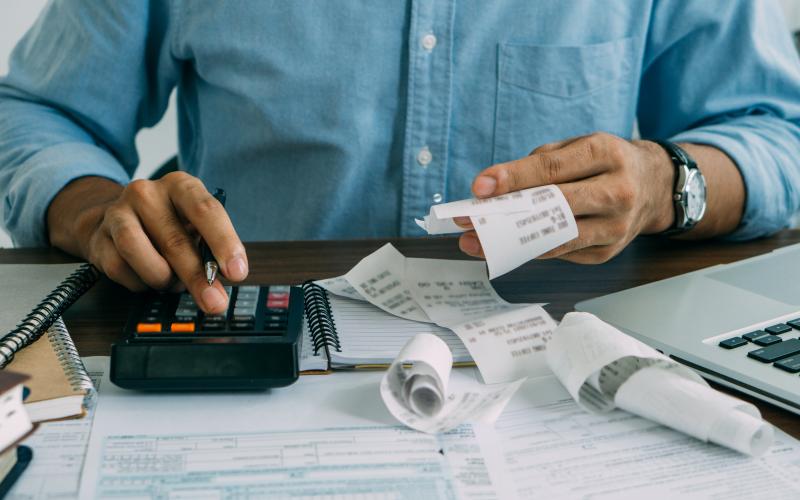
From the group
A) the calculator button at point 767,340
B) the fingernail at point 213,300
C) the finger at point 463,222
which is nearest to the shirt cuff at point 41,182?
the fingernail at point 213,300

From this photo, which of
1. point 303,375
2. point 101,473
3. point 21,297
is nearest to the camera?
point 101,473

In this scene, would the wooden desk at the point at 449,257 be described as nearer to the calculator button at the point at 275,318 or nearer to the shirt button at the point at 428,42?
the calculator button at the point at 275,318

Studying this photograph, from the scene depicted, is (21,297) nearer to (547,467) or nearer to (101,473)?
(101,473)

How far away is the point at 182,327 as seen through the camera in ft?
1.83

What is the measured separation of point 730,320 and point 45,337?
1.74 ft

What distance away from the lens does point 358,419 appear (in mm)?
502

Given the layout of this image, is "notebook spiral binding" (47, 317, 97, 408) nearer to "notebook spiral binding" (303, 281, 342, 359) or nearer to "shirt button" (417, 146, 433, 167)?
"notebook spiral binding" (303, 281, 342, 359)

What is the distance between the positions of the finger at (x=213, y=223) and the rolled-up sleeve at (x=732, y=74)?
1.95 ft

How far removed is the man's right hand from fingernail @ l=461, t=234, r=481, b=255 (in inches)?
6.9

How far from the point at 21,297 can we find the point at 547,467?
480mm

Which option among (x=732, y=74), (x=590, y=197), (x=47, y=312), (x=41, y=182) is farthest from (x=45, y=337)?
(x=732, y=74)

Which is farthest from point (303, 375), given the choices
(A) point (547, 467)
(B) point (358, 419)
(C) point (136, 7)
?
(C) point (136, 7)

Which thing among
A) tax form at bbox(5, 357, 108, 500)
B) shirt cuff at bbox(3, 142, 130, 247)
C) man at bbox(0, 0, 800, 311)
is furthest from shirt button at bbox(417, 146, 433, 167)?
tax form at bbox(5, 357, 108, 500)

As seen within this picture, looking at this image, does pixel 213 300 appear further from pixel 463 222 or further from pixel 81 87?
pixel 81 87
